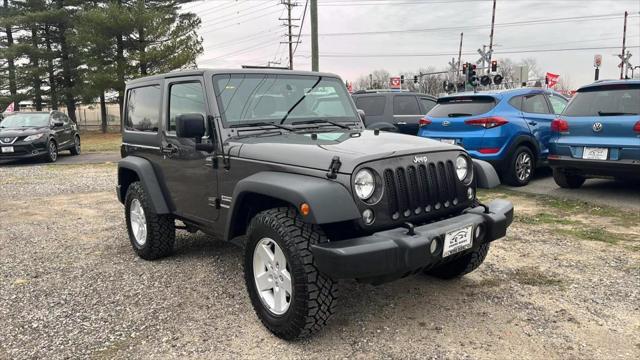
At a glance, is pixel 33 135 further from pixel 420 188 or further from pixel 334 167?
pixel 420 188

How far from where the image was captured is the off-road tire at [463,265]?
4121mm

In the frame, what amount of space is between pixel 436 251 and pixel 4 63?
3716 centimetres

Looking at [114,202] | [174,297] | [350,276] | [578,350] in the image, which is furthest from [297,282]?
[114,202]

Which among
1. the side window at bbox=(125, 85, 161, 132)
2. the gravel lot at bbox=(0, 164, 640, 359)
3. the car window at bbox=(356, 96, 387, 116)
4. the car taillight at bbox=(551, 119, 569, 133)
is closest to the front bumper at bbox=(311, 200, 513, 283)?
the gravel lot at bbox=(0, 164, 640, 359)

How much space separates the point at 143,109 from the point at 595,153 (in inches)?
240

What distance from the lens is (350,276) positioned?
2.83 m

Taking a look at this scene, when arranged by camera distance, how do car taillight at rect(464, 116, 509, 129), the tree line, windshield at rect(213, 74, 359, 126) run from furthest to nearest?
the tree line → car taillight at rect(464, 116, 509, 129) → windshield at rect(213, 74, 359, 126)

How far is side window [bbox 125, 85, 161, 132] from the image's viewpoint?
16.2 feet

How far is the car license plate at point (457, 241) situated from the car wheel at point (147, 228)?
2.93 meters

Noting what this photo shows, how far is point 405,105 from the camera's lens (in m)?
12.0

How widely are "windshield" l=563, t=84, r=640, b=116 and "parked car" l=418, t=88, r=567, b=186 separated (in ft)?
3.33

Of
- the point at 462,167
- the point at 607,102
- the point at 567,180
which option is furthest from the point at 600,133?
the point at 462,167

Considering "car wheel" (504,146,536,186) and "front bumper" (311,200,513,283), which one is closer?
"front bumper" (311,200,513,283)

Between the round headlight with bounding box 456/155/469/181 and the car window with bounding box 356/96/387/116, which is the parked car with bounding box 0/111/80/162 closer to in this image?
the car window with bounding box 356/96/387/116
